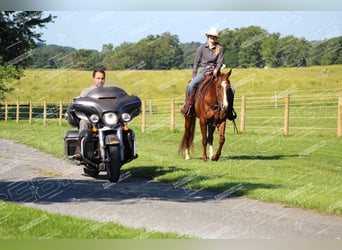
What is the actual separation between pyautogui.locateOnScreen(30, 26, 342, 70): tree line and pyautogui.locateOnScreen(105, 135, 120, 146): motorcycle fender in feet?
4.43

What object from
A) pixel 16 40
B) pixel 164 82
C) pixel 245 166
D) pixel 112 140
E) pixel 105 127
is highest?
pixel 16 40

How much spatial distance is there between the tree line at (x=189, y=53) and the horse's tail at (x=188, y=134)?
97 cm

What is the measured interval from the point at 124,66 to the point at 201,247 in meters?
2.84

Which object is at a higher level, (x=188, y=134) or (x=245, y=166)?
(x=188, y=134)

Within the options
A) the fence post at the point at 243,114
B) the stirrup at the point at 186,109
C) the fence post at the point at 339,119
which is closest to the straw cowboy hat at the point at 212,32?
the stirrup at the point at 186,109

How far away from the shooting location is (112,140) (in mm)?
7688

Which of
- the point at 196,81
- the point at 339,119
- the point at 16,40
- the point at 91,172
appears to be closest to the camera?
the point at 91,172

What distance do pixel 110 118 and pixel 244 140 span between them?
4.19m

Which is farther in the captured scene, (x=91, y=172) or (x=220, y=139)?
(x=220, y=139)

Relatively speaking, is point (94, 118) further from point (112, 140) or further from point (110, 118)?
point (112, 140)

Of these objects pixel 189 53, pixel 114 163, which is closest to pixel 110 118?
pixel 114 163

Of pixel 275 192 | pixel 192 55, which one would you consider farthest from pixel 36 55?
pixel 275 192

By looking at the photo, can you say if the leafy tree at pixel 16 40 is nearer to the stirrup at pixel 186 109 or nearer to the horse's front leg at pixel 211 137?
the stirrup at pixel 186 109

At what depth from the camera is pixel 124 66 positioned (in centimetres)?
916
